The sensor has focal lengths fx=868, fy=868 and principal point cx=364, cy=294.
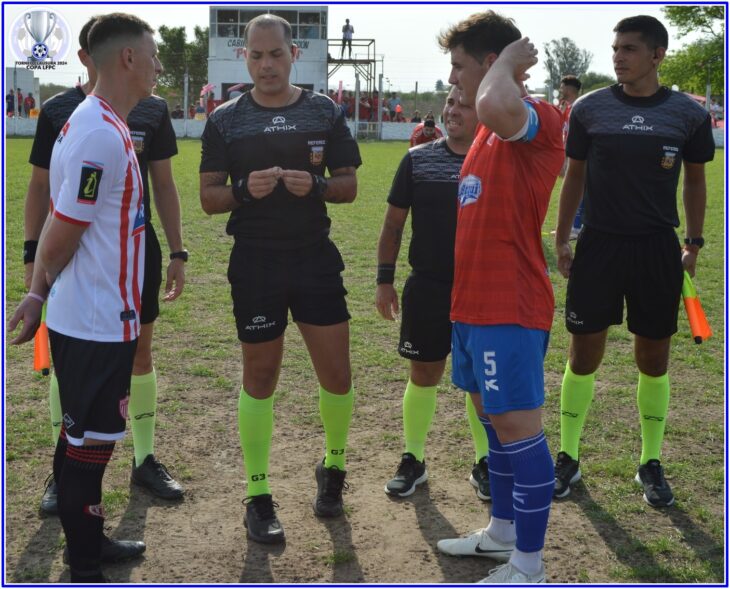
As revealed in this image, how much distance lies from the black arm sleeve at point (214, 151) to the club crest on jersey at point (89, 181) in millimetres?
1034

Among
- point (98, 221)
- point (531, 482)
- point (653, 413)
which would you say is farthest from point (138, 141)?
point (653, 413)

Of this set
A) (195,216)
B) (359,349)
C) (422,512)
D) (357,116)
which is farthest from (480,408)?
(357,116)

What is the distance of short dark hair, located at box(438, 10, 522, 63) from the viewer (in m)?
3.44

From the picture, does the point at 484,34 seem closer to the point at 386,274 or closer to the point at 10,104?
the point at 386,274

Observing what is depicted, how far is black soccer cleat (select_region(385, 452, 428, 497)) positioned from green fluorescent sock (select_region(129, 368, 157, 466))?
135 centimetres

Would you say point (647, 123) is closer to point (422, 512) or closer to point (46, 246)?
point (422, 512)

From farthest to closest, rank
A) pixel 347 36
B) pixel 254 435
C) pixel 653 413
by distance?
1. pixel 347 36
2. pixel 653 413
3. pixel 254 435

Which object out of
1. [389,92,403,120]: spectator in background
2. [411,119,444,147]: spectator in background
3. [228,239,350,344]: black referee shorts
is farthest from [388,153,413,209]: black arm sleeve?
[389,92,403,120]: spectator in background

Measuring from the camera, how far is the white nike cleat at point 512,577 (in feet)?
11.8

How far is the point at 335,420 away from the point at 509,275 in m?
1.48

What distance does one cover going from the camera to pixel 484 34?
11.3ft

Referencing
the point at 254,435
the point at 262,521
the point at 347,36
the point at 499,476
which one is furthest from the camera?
the point at 347,36

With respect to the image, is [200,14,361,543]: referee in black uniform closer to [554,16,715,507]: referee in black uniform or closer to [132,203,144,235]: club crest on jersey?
[132,203,144,235]: club crest on jersey

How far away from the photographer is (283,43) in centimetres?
414
